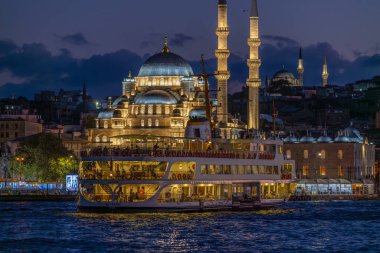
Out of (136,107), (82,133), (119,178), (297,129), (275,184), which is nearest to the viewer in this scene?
(119,178)

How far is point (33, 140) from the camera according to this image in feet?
324

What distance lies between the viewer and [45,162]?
89.6m

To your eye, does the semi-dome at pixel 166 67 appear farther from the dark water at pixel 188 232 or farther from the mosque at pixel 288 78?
the mosque at pixel 288 78

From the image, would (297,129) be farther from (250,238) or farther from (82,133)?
(250,238)

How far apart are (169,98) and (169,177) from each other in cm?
5422

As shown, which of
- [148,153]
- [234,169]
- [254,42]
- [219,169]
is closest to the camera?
[148,153]

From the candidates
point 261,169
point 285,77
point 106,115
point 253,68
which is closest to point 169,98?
point 106,115

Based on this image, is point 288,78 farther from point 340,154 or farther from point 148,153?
point 148,153

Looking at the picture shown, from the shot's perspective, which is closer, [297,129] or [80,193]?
[80,193]

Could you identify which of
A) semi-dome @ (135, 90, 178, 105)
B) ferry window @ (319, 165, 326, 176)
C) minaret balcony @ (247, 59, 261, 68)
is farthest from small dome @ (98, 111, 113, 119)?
ferry window @ (319, 165, 326, 176)

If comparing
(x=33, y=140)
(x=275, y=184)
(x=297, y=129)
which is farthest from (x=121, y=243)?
(x=297, y=129)

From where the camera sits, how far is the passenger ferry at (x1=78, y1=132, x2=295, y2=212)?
172 feet

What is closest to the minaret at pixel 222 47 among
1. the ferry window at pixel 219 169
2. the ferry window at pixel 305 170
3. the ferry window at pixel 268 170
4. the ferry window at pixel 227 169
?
the ferry window at pixel 305 170

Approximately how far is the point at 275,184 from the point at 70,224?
17276 millimetres
